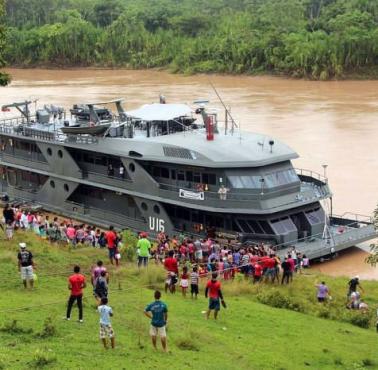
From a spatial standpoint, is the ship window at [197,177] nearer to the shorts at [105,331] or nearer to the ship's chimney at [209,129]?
the ship's chimney at [209,129]

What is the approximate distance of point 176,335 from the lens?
506 inches

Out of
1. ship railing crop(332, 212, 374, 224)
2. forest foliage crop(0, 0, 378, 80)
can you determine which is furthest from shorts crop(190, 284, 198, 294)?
forest foliage crop(0, 0, 378, 80)

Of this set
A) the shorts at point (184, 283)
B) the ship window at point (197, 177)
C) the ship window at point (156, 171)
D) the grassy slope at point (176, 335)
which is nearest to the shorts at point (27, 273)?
the grassy slope at point (176, 335)

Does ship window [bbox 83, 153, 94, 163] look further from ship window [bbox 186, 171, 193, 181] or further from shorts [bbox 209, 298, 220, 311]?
shorts [bbox 209, 298, 220, 311]

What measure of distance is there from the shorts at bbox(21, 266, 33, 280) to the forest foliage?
2612 inches

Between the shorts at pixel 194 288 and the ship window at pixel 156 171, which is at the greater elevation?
the ship window at pixel 156 171

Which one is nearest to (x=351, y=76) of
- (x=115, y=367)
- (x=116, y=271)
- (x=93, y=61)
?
(x=93, y=61)

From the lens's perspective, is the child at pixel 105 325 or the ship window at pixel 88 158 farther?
the ship window at pixel 88 158

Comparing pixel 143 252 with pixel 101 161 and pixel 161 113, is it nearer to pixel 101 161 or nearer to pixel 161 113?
pixel 161 113

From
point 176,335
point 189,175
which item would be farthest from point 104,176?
point 176,335

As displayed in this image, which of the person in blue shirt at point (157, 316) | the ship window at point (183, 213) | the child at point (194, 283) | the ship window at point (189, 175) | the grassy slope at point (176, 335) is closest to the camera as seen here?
the grassy slope at point (176, 335)

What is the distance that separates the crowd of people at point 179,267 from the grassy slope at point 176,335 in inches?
12.3

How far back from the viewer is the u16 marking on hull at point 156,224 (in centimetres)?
2558

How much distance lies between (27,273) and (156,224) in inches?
449
